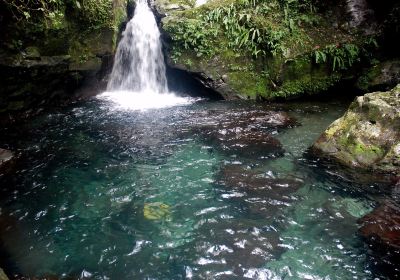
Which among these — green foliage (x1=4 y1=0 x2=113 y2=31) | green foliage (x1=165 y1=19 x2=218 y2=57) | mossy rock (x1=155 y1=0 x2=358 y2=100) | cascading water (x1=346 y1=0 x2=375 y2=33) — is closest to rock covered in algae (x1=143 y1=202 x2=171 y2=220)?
green foliage (x1=4 y1=0 x2=113 y2=31)

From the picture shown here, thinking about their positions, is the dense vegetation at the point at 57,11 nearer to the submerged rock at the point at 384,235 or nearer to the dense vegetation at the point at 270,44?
the dense vegetation at the point at 270,44

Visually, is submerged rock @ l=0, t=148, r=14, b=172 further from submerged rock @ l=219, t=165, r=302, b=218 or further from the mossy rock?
the mossy rock

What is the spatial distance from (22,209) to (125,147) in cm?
269

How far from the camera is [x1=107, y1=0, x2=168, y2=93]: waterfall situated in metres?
12.4

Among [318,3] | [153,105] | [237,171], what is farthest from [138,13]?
[237,171]

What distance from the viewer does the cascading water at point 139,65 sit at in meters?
12.3

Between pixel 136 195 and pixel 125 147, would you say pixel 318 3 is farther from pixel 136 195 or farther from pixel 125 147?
pixel 136 195

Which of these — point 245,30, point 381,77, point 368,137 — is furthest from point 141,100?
point 381,77

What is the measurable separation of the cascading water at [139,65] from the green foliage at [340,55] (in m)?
5.37

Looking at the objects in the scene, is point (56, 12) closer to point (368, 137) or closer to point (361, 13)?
point (368, 137)

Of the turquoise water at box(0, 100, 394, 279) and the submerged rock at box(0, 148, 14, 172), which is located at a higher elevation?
the submerged rock at box(0, 148, 14, 172)

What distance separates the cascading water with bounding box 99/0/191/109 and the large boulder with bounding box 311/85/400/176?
6417 mm

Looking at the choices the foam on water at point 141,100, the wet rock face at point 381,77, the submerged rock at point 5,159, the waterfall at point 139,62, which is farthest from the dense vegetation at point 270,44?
the submerged rock at point 5,159

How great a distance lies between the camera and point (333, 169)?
21.6ft
